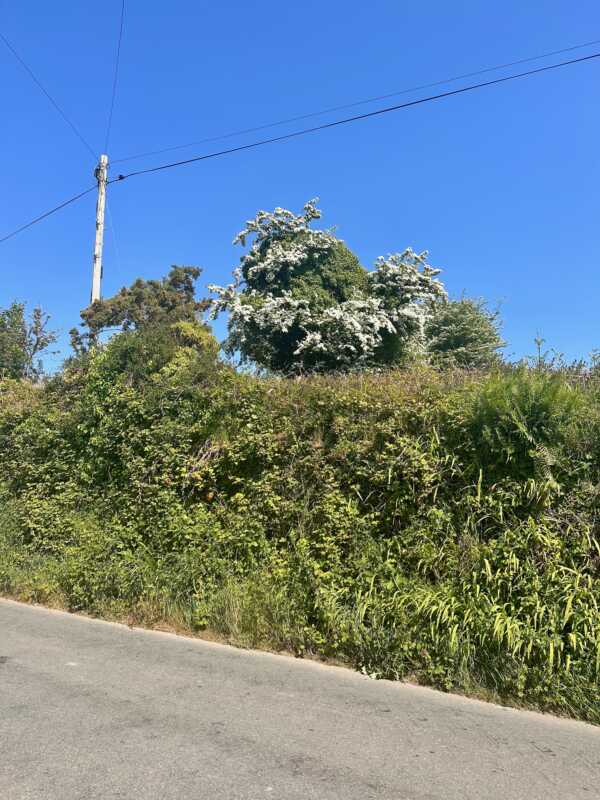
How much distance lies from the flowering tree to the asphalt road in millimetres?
6557

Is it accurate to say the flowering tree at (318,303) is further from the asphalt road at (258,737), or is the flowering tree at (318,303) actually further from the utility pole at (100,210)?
the asphalt road at (258,737)

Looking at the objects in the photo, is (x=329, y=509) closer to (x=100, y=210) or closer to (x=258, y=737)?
(x=258, y=737)

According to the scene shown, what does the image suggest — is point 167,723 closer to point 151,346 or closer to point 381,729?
point 381,729

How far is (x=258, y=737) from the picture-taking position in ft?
11.5

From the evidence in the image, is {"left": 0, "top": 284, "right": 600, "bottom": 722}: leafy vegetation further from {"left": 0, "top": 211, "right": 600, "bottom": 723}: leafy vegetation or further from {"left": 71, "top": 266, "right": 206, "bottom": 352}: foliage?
{"left": 71, "top": 266, "right": 206, "bottom": 352}: foliage

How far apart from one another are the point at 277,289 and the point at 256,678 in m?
8.12

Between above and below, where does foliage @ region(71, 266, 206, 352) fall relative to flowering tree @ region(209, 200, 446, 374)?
above

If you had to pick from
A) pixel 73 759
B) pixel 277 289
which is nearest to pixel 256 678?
pixel 73 759

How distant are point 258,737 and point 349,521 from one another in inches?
90.4

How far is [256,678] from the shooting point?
4.49 meters

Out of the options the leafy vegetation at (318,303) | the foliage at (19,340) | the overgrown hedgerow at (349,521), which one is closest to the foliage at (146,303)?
the foliage at (19,340)

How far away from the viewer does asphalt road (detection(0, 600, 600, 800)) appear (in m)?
2.98

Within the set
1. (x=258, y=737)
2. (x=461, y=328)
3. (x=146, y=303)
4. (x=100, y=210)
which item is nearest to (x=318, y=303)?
(x=461, y=328)

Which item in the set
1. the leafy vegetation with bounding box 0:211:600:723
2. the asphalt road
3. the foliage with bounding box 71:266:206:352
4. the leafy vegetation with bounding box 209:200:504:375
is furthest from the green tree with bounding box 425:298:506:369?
the foliage with bounding box 71:266:206:352
